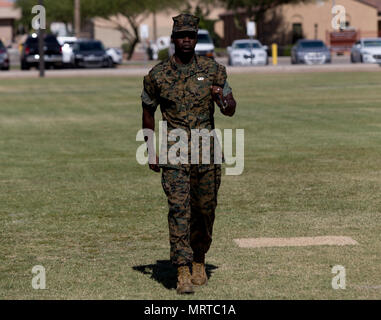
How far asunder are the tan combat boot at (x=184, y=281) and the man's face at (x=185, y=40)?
5.27 feet

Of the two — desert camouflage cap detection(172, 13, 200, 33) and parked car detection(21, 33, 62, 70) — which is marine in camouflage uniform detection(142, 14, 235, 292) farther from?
parked car detection(21, 33, 62, 70)

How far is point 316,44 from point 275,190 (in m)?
→ 45.0

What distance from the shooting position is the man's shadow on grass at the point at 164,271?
7.67m

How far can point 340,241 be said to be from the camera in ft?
30.1

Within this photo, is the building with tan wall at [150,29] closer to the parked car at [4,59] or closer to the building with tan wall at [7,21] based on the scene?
the building with tan wall at [7,21]

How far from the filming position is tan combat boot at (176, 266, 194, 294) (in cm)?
714

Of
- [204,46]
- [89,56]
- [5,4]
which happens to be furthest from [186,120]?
[5,4]

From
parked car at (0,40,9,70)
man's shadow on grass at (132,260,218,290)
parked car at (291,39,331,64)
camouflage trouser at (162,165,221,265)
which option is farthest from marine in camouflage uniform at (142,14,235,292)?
parked car at (291,39,331,64)

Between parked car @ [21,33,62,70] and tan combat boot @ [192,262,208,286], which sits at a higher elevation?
parked car @ [21,33,62,70]

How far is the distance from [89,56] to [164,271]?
47.7 metres

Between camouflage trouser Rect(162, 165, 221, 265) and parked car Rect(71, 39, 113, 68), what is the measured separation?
4829 centimetres
